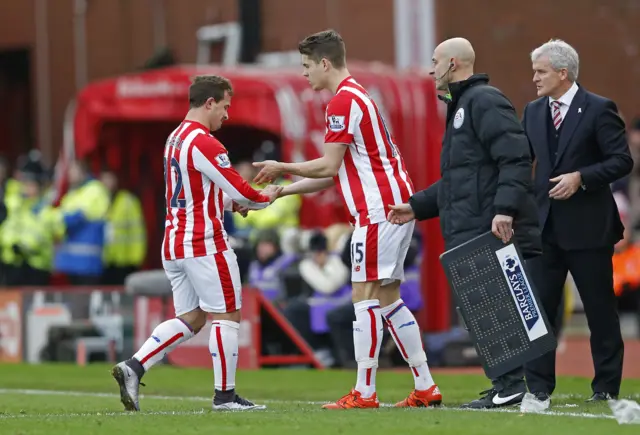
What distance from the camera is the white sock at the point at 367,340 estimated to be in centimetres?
966

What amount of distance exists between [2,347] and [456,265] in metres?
8.87

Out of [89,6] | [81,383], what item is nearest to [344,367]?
[81,383]

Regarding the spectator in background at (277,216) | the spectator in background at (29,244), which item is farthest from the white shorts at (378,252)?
the spectator in background at (29,244)

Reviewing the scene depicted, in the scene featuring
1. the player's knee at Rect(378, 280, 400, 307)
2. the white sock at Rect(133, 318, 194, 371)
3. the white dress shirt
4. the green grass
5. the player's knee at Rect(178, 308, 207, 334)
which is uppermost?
the white dress shirt

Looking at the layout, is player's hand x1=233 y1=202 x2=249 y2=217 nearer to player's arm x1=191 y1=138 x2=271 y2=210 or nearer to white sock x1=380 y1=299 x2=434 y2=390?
player's arm x1=191 y1=138 x2=271 y2=210

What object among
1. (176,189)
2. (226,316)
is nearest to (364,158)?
(176,189)

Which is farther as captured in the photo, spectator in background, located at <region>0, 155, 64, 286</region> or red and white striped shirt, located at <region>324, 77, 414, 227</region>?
spectator in background, located at <region>0, 155, 64, 286</region>

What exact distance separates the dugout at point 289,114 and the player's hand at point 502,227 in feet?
29.0

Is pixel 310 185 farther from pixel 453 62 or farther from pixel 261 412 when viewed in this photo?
pixel 261 412

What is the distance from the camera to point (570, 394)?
37.0 feet

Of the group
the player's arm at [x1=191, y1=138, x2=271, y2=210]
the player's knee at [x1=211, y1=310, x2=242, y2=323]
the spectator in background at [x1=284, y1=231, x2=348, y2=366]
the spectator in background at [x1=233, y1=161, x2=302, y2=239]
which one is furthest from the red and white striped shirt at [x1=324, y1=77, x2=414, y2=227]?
the spectator in background at [x1=233, y1=161, x2=302, y2=239]

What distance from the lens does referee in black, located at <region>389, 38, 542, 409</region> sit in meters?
9.23

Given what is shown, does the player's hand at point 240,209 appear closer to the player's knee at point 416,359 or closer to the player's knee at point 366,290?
the player's knee at point 366,290

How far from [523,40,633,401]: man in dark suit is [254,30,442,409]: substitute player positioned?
0.91 meters
